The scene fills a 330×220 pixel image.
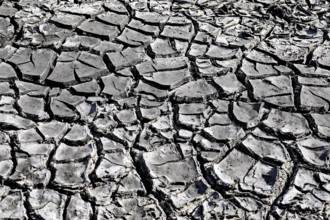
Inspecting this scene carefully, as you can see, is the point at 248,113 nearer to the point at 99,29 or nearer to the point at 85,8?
the point at 99,29

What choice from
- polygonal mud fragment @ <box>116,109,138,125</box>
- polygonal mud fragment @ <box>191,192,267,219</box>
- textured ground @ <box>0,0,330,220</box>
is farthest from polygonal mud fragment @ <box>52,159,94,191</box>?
polygonal mud fragment @ <box>191,192,267,219</box>

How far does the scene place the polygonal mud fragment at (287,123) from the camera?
237 cm

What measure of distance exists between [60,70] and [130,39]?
36 cm

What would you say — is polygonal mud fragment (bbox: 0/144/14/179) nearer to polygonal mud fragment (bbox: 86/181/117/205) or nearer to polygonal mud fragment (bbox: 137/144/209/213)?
polygonal mud fragment (bbox: 86/181/117/205)

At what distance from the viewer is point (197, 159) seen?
225 centimetres

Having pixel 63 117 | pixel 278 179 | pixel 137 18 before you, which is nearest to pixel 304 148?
pixel 278 179

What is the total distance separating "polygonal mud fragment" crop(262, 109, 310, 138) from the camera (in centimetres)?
237

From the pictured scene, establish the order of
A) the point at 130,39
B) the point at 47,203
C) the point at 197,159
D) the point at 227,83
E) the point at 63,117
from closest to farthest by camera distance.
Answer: the point at 47,203, the point at 197,159, the point at 63,117, the point at 227,83, the point at 130,39

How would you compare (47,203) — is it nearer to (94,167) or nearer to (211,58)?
(94,167)

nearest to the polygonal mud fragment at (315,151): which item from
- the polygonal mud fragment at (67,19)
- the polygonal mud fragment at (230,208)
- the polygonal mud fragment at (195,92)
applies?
the polygonal mud fragment at (230,208)

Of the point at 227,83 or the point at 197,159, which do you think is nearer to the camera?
the point at 197,159

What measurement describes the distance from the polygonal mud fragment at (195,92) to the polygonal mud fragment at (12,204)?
72cm

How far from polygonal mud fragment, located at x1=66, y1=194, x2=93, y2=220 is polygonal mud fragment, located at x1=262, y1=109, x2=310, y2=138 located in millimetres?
715

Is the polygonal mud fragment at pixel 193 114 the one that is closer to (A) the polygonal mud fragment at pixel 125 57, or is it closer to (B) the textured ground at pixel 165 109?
(B) the textured ground at pixel 165 109
